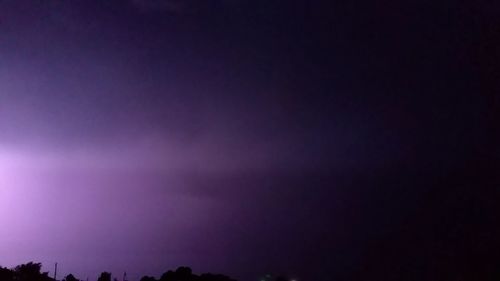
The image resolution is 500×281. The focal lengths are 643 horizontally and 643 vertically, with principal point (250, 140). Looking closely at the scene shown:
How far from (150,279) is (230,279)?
37.4 ft

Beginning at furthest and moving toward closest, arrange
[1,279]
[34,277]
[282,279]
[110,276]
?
1. [282,279]
2. [110,276]
3. [34,277]
4. [1,279]

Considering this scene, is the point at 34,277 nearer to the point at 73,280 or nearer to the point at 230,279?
the point at 73,280

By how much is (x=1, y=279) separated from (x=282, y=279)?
133 feet

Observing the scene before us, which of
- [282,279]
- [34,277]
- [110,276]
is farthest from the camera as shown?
[282,279]

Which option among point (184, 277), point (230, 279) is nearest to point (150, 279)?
point (184, 277)

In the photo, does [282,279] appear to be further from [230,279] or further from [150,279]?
[150,279]

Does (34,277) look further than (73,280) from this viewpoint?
No

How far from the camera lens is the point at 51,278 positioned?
87625 millimetres

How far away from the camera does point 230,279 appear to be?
92312mm

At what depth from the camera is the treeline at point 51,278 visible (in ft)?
271

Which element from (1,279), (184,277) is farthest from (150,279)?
(1,279)

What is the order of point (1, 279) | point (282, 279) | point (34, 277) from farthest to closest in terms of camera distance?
point (282, 279) → point (34, 277) → point (1, 279)

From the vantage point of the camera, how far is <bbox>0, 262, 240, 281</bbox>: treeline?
82625 mm

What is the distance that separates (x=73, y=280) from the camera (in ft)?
305
